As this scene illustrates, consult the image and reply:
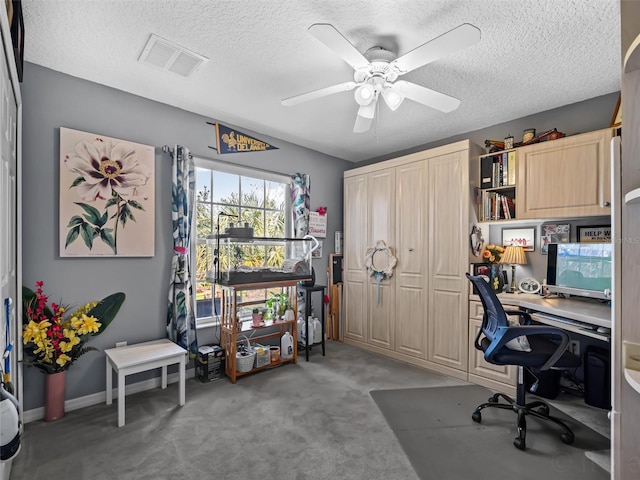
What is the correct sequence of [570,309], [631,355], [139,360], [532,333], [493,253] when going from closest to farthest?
[631,355], [532,333], [570,309], [139,360], [493,253]

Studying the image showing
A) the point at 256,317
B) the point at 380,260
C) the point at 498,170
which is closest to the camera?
the point at 498,170

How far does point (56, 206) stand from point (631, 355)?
319 centimetres

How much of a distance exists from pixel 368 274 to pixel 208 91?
2579 mm

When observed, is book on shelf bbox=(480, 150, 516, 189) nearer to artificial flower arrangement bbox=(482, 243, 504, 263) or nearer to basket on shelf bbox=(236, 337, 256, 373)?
artificial flower arrangement bbox=(482, 243, 504, 263)

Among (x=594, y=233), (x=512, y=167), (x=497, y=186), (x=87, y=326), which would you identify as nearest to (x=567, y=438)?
(x=594, y=233)

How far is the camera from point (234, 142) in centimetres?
A: 339

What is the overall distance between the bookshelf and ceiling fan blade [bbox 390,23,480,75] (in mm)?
1661

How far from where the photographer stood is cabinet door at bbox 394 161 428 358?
3.47 metres

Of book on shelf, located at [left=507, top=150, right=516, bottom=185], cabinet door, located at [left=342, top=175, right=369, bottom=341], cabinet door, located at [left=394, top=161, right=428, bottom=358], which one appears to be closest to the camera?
book on shelf, located at [left=507, top=150, right=516, bottom=185]

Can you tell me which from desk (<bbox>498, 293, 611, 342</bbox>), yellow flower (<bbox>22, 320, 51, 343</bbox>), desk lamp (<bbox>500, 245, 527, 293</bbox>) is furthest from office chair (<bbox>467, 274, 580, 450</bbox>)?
yellow flower (<bbox>22, 320, 51, 343</bbox>)

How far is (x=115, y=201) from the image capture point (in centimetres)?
264

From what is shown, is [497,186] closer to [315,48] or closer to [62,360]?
[315,48]

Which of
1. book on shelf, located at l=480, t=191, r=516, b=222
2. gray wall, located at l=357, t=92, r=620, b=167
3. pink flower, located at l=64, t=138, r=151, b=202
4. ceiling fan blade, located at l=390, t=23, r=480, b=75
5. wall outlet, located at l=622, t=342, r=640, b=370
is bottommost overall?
wall outlet, located at l=622, t=342, r=640, b=370

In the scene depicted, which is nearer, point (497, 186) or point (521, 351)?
point (521, 351)
